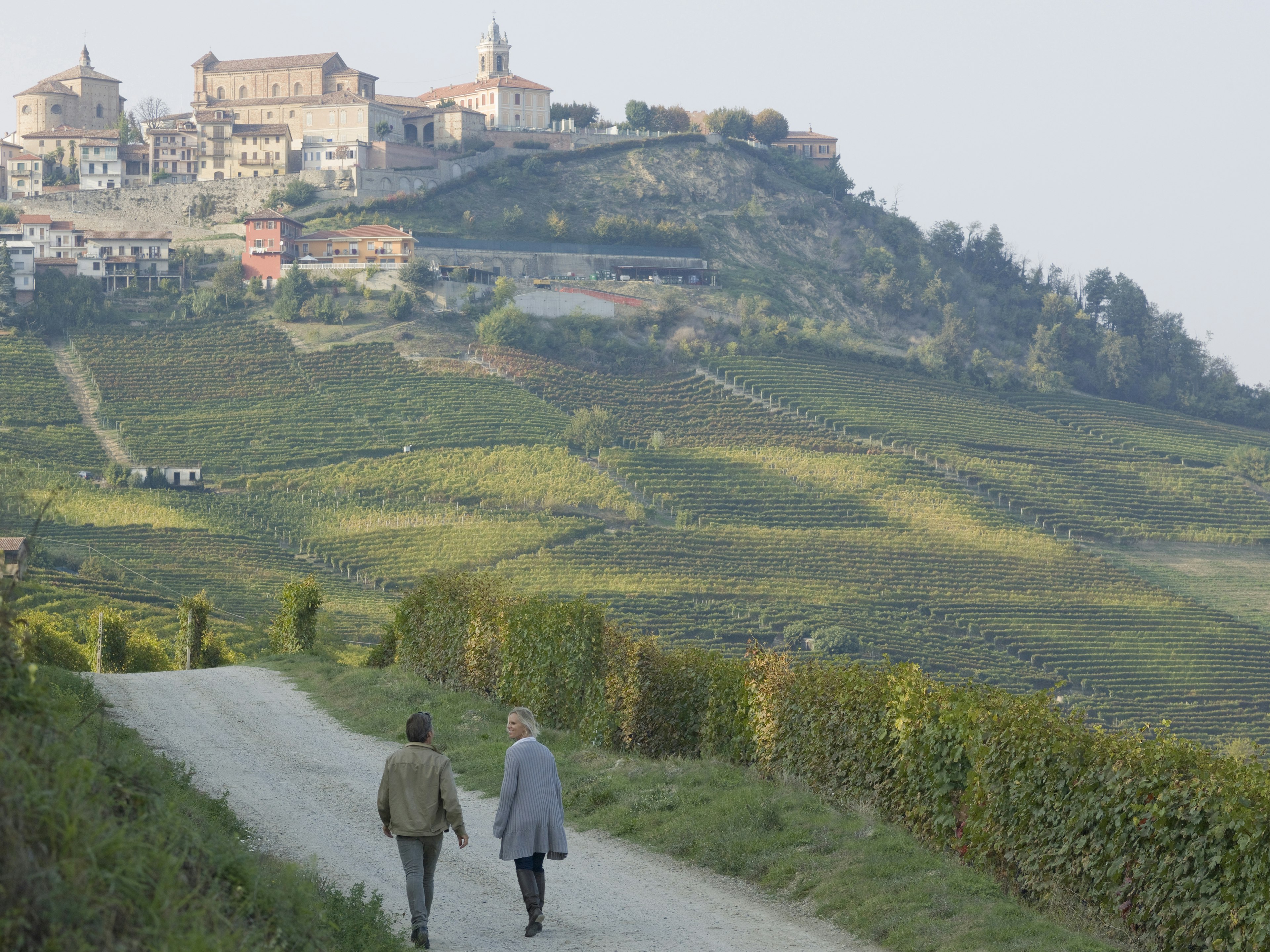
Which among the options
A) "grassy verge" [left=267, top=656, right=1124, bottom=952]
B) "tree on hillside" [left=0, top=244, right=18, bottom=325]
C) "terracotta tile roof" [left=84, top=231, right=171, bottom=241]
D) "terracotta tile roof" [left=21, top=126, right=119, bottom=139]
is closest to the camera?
"grassy verge" [left=267, top=656, right=1124, bottom=952]

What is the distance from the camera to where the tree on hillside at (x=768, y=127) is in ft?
346

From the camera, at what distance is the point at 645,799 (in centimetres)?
920

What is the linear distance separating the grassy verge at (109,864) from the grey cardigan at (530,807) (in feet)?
6.02

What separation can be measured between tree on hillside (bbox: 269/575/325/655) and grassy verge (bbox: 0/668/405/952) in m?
16.1

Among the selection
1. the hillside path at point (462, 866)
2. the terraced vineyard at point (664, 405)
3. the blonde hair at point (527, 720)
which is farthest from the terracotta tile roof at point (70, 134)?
the blonde hair at point (527, 720)

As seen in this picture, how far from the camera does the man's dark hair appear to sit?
6.39 m

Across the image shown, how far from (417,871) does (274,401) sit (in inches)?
2304

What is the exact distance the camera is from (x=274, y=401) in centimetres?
6231

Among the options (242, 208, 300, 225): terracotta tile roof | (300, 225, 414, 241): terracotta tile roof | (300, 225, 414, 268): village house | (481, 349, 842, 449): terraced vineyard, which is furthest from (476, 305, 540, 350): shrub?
(242, 208, 300, 225): terracotta tile roof

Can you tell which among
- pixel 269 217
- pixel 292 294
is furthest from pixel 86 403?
pixel 269 217

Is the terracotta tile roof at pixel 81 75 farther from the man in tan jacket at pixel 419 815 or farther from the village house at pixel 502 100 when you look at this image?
the man in tan jacket at pixel 419 815

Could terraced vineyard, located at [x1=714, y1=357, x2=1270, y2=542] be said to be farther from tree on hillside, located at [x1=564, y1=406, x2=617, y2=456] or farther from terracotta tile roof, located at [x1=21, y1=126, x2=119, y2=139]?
terracotta tile roof, located at [x1=21, y1=126, x2=119, y2=139]

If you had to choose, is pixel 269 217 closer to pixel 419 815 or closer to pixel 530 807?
pixel 530 807

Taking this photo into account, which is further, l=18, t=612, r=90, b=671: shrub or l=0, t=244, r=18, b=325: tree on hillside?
l=0, t=244, r=18, b=325: tree on hillside
